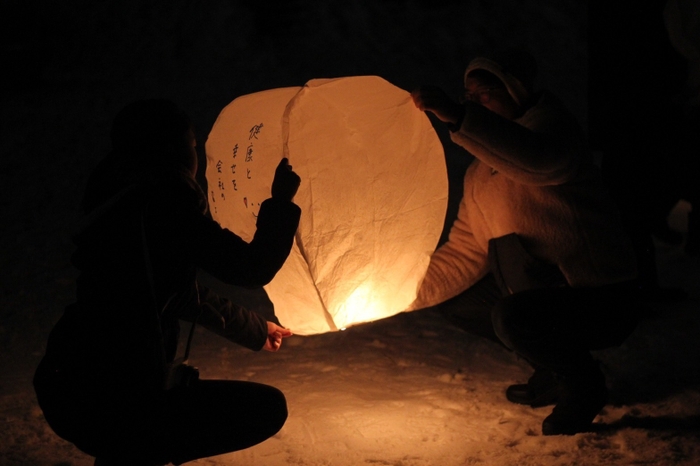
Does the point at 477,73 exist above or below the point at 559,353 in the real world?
above

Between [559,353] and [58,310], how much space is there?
10.3 feet

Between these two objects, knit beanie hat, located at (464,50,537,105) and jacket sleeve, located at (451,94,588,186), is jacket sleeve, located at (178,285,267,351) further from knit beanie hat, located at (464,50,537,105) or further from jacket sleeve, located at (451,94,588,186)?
knit beanie hat, located at (464,50,537,105)

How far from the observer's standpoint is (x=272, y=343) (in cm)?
253

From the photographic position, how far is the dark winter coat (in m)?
1.82

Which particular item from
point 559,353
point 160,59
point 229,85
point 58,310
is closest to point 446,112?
point 559,353

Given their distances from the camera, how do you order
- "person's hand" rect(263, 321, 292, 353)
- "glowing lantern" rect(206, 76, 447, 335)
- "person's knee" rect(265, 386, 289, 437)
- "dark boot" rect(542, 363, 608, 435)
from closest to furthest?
"glowing lantern" rect(206, 76, 447, 335) < "person's knee" rect(265, 386, 289, 437) < "person's hand" rect(263, 321, 292, 353) < "dark boot" rect(542, 363, 608, 435)

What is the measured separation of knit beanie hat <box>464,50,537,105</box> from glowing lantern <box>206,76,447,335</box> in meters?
0.45

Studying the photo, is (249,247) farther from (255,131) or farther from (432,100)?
(432,100)

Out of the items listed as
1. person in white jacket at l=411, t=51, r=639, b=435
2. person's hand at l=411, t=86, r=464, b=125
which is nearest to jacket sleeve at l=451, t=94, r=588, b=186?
person in white jacket at l=411, t=51, r=639, b=435

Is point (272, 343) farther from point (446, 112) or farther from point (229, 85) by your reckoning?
point (229, 85)

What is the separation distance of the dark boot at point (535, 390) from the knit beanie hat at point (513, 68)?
1.19 m

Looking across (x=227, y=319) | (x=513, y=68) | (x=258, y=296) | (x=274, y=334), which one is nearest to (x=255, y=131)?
(x=227, y=319)

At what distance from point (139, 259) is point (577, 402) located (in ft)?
5.69

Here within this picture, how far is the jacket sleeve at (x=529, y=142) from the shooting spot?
2.33 m
